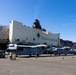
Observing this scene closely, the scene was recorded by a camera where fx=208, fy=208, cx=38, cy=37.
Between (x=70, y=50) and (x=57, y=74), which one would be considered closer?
(x=57, y=74)

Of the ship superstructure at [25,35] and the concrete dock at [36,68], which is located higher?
the ship superstructure at [25,35]

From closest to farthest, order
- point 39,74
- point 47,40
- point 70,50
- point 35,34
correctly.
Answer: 1. point 39,74
2. point 70,50
3. point 35,34
4. point 47,40

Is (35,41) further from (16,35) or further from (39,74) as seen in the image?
(39,74)

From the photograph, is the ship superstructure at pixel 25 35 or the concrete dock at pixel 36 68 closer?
the concrete dock at pixel 36 68

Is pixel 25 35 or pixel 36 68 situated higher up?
pixel 25 35

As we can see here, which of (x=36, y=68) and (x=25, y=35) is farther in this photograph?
(x=25, y=35)

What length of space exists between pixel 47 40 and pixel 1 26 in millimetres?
22240

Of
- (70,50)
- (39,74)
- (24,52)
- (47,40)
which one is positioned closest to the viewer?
(39,74)

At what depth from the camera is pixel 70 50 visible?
245 feet

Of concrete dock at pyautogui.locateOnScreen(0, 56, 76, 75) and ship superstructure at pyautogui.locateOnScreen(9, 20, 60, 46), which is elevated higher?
ship superstructure at pyautogui.locateOnScreen(9, 20, 60, 46)

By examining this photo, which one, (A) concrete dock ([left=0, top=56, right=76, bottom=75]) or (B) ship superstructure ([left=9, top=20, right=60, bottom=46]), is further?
(B) ship superstructure ([left=9, top=20, right=60, bottom=46])

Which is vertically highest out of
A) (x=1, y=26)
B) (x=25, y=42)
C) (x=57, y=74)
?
(x=1, y=26)

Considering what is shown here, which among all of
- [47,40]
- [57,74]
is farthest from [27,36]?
[57,74]

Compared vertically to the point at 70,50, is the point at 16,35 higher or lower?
higher
